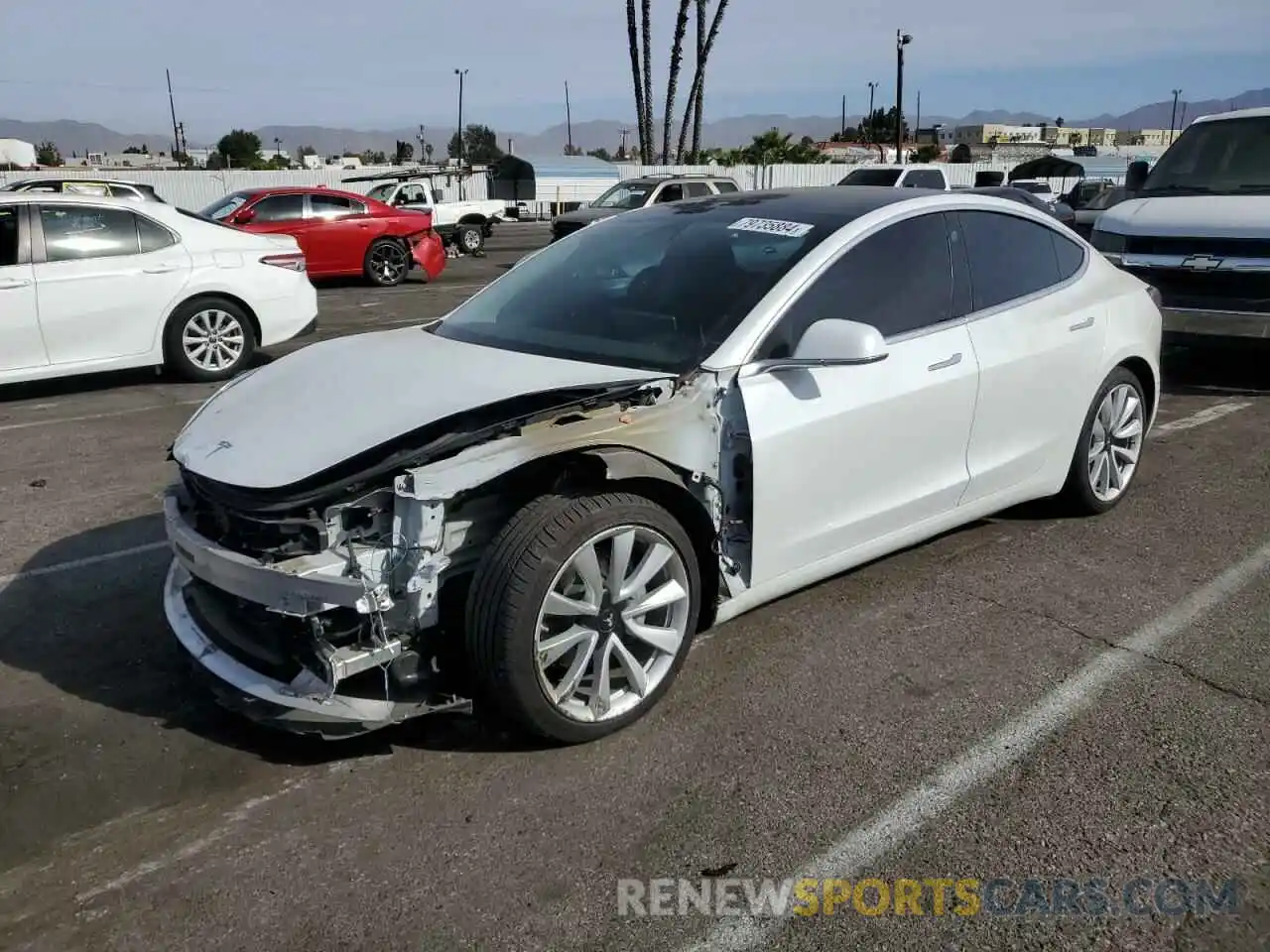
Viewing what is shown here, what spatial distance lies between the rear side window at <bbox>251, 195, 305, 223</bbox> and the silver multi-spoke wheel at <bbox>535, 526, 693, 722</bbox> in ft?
48.9

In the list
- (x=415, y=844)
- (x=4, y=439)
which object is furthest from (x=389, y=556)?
(x=4, y=439)

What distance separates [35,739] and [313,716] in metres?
1.10

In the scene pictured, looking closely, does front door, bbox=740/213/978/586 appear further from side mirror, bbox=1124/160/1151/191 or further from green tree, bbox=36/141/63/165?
green tree, bbox=36/141/63/165

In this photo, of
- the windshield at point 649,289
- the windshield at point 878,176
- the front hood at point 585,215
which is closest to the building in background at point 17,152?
the front hood at point 585,215

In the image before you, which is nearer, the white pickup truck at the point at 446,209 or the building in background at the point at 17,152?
the white pickup truck at the point at 446,209

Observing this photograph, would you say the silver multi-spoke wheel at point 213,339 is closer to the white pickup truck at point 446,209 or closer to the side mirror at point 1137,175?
the side mirror at point 1137,175

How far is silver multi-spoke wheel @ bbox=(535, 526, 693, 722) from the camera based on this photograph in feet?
10.2

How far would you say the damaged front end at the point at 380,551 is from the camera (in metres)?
2.92

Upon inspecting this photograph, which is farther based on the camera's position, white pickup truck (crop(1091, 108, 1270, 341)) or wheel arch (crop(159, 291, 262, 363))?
wheel arch (crop(159, 291, 262, 363))

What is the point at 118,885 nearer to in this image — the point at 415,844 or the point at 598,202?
the point at 415,844

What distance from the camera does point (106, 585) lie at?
15.0 feet

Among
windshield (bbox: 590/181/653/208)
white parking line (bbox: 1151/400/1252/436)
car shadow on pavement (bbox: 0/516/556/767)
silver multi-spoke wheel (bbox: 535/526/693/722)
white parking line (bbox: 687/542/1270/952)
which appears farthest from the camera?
windshield (bbox: 590/181/653/208)

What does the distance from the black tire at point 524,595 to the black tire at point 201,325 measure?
6.66 m

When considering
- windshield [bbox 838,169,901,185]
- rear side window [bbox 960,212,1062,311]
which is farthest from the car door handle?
windshield [bbox 838,169,901,185]
